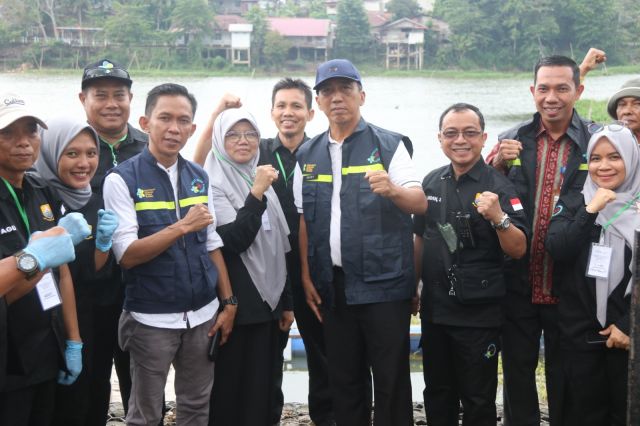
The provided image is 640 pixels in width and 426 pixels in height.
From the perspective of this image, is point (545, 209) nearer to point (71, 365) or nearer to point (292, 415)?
point (292, 415)

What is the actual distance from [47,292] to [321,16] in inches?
486

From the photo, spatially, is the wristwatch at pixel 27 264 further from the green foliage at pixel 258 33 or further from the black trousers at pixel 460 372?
the green foliage at pixel 258 33

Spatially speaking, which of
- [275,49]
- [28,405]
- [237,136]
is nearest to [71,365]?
[28,405]

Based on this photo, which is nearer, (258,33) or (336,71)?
(336,71)

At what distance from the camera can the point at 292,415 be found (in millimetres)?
4320

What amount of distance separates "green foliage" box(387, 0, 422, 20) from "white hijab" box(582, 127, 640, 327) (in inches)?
456

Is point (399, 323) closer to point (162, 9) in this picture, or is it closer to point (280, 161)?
point (280, 161)

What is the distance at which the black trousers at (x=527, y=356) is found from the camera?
3.42 meters

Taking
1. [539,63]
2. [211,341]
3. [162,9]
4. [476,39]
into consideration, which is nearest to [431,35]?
[476,39]

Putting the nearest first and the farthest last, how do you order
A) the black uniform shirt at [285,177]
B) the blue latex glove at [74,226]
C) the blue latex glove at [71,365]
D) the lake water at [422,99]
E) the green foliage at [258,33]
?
the blue latex glove at [74,226] → the blue latex glove at [71,365] → the black uniform shirt at [285,177] → the green foliage at [258,33] → the lake water at [422,99]

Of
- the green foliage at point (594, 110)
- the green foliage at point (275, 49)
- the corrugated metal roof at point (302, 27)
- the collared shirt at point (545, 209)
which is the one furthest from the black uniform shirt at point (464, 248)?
the green foliage at point (594, 110)

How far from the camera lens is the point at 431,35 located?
1508cm

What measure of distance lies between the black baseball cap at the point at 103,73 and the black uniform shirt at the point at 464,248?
1777mm

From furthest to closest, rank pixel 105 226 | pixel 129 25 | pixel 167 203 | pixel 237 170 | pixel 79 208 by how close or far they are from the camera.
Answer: pixel 129 25, pixel 237 170, pixel 167 203, pixel 79 208, pixel 105 226
